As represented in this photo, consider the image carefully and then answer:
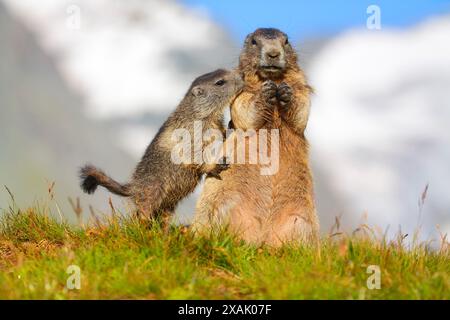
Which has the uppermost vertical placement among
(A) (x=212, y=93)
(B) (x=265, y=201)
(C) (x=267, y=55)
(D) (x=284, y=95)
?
(C) (x=267, y=55)

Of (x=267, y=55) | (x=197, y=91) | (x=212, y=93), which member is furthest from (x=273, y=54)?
(x=197, y=91)

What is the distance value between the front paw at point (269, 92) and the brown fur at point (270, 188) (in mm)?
14

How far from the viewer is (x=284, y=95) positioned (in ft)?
30.9

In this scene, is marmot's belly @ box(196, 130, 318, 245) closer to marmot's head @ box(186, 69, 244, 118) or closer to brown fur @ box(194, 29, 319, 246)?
brown fur @ box(194, 29, 319, 246)

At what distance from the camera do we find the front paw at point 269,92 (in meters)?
9.41

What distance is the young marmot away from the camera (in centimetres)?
A: 1026

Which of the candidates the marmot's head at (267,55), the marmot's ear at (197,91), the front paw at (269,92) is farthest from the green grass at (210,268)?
the marmot's ear at (197,91)

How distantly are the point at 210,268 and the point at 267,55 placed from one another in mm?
3624

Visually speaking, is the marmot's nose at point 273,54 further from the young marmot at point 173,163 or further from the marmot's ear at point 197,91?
the marmot's ear at point 197,91

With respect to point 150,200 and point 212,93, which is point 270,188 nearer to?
point 150,200

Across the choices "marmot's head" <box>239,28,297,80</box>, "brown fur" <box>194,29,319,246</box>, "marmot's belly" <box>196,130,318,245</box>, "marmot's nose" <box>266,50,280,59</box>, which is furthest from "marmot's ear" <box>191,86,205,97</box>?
"marmot's belly" <box>196,130,318,245</box>

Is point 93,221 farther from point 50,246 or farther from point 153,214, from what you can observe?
point 153,214
